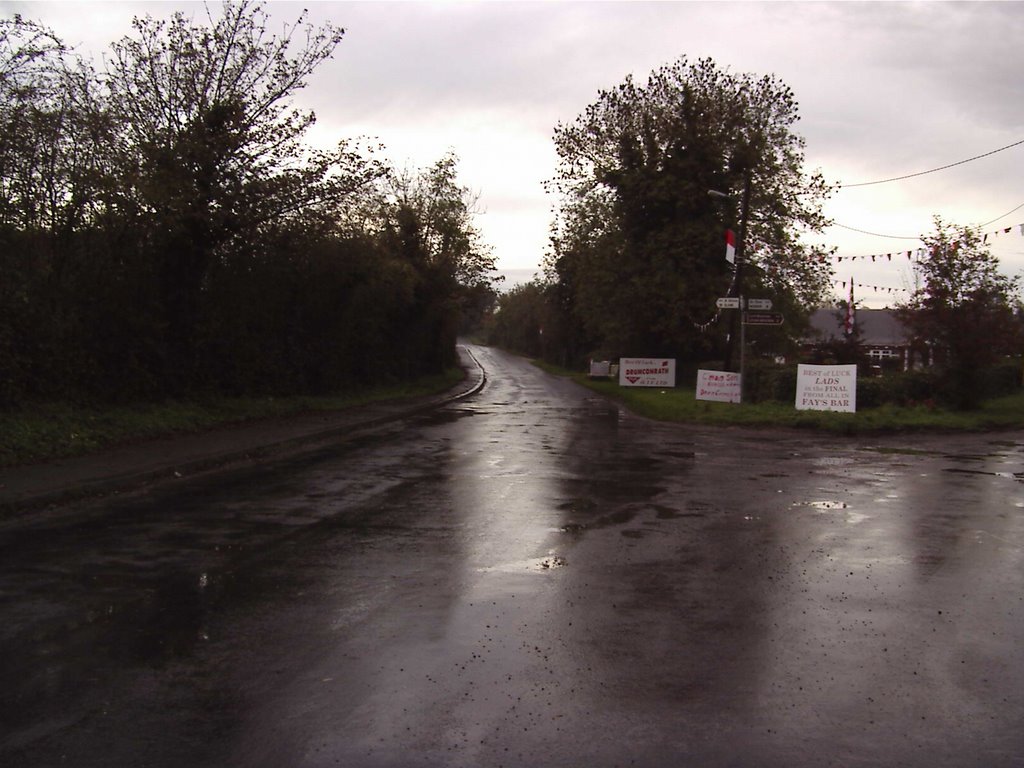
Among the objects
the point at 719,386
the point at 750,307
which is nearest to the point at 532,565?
the point at 750,307

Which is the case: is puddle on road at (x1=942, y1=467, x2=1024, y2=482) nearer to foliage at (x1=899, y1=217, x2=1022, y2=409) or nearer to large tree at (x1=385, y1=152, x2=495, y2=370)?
foliage at (x1=899, y1=217, x2=1022, y2=409)

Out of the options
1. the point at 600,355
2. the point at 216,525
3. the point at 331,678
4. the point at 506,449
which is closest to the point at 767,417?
the point at 506,449

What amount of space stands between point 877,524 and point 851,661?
4604 millimetres

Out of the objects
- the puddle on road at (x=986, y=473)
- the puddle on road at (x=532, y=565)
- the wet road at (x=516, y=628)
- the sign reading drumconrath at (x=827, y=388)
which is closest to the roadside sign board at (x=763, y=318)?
the sign reading drumconrath at (x=827, y=388)

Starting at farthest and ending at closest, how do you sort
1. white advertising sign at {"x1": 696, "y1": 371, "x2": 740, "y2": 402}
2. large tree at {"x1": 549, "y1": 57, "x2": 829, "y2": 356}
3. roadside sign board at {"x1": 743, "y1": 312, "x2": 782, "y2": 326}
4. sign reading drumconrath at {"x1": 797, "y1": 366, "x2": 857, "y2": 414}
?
large tree at {"x1": 549, "y1": 57, "x2": 829, "y2": 356} < white advertising sign at {"x1": 696, "y1": 371, "x2": 740, "y2": 402} < roadside sign board at {"x1": 743, "y1": 312, "x2": 782, "y2": 326} < sign reading drumconrath at {"x1": 797, "y1": 366, "x2": 857, "y2": 414}

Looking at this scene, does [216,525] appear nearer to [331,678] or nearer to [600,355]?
[331,678]

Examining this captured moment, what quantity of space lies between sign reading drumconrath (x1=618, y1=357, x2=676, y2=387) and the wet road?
27.0 m

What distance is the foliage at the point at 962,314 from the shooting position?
22172 mm

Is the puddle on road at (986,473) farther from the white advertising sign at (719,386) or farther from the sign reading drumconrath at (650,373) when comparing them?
the sign reading drumconrath at (650,373)

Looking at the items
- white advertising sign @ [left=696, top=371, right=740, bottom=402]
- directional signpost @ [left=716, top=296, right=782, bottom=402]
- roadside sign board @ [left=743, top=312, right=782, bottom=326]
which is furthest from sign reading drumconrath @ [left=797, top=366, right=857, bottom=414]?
white advertising sign @ [left=696, top=371, right=740, bottom=402]

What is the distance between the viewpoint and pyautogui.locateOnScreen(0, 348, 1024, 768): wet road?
13.6 ft

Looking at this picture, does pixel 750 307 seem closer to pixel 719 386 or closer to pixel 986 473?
pixel 719 386

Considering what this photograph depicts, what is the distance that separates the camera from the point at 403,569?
7297mm

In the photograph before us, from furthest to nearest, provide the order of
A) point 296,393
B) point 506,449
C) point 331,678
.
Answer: point 296,393 → point 506,449 → point 331,678
